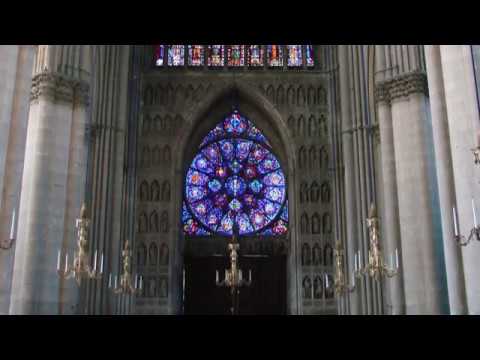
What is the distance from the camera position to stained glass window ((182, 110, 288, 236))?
108 feet

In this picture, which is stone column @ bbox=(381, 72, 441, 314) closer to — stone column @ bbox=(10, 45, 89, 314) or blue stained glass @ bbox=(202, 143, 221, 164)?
stone column @ bbox=(10, 45, 89, 314)

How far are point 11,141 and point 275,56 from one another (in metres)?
23.3

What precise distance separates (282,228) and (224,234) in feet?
9.35

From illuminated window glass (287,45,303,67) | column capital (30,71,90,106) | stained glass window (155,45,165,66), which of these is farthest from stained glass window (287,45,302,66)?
column capital (30,71,90,106)

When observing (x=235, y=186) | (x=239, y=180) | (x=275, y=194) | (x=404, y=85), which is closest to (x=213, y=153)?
(x=239, y=180)

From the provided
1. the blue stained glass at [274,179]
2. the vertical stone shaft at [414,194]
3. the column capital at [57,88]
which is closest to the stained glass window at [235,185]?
the blue stained glass at [274,179]

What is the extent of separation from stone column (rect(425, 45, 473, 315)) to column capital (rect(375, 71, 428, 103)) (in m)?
5.05

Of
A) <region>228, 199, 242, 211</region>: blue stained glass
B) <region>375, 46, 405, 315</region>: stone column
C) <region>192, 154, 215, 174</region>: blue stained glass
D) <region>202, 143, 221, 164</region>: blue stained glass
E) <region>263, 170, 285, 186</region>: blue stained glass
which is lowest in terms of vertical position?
<region>375, 46, 405, 315</region>: stone column

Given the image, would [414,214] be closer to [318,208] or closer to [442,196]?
[442,196]

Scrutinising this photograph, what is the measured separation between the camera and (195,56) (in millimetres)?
34719

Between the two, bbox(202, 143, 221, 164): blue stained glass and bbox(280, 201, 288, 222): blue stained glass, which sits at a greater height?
bbox(202, 143, 221, 164): blue stained glass

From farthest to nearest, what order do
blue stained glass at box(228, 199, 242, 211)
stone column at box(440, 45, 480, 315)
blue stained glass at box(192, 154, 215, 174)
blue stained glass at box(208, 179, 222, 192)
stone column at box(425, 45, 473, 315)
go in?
blue stained glass at box(192, 154, 215, 174) < blue stained glass at box(208, 179, 222, 192) < blue stained glass at box(228, 199, 242, 211) < stone column at box(425, 45, 473, 315) < stone column at box(440, 45, 480, 315)

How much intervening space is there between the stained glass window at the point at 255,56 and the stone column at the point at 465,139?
69.1 feet
